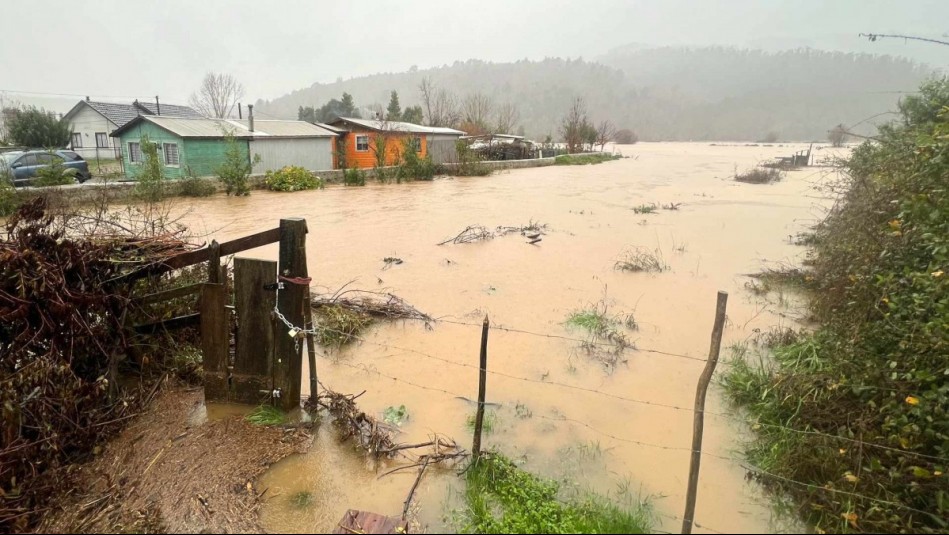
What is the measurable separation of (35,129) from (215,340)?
105 ft

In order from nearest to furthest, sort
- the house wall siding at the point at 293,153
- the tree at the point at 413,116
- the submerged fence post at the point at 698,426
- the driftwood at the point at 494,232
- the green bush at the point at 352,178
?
the submerged fence post at the point at 698,426, the driftwood at the point at 494,232, the house wall siding at the point at 293,153, the green bush at the point at 352,178, the tree at the point at 413,116

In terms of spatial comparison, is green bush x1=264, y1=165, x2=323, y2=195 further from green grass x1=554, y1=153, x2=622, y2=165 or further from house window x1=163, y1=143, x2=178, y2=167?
green grass x1=554, y1=153, x2=622, y2=165

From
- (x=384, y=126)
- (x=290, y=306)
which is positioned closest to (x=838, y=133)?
(x=290, y=306)

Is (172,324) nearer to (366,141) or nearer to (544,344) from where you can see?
(544,344)

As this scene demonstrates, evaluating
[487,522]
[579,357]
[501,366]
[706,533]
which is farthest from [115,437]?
[579,357]

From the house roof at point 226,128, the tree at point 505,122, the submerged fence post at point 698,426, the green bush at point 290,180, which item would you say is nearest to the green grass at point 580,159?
the tree at point 505,122

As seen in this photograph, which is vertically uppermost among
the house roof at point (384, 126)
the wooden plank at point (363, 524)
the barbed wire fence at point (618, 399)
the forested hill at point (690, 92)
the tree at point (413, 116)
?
the forested hill at point (690, 92)

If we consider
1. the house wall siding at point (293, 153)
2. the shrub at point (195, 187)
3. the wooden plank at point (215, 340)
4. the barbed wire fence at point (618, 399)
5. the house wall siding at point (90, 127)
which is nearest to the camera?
the barbed wire fence at point (618, 399)

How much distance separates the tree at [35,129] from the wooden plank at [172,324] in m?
29.7

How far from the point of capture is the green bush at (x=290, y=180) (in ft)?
71.6

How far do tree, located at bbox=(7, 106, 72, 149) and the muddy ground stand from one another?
30.6m

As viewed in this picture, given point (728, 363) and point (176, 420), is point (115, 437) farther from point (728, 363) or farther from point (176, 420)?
point (728, 363)

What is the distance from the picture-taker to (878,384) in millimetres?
3789

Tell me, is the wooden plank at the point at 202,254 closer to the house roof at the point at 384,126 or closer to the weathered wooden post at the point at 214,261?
the weathered wooden post at the point at 214,261
